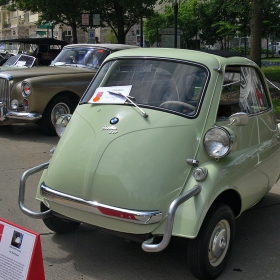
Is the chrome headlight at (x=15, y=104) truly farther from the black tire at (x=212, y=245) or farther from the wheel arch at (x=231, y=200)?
the black tire at (x=212, y=245)

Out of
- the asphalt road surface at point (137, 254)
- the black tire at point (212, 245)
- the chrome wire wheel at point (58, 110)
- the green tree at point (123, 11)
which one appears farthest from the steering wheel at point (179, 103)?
the green tree at point (123, 11)

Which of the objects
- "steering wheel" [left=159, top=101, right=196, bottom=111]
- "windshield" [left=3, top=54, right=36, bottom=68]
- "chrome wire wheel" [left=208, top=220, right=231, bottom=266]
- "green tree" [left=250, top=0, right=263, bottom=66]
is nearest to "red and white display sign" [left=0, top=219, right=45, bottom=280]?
"chrome wire wheel" [left=208, top=220, right=231, bottom=266]

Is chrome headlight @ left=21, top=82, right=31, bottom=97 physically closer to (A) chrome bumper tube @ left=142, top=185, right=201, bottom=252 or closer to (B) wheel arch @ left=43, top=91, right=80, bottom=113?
(B) wheel arch @ left=43, top=91, right=80, bottom=113

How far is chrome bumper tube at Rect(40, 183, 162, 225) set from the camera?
3.29 metres

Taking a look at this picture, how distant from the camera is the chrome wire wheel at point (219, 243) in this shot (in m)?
3.52

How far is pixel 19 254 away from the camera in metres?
2.95

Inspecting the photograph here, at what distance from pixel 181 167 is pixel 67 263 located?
131 centimetres

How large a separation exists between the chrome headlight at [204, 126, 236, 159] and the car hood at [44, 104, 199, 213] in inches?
4.1

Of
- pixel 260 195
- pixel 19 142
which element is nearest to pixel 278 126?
pixel 260 195

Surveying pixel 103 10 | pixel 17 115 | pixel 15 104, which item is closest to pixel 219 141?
pixel 17 115

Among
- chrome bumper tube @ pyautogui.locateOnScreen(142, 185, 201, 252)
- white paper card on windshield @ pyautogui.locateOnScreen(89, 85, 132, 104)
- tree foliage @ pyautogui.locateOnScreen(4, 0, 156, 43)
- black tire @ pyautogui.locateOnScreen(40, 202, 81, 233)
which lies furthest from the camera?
tree foliage @ pyautogui.locateOnScreen(4, 0, 156, 43)

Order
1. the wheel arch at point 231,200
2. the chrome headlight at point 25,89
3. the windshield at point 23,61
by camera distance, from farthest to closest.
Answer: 1. the windshield at point 23,61
2. the chrome headlight at point 25,89
3. the wheel arch at point 231,200

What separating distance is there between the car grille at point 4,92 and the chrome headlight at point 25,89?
354mm

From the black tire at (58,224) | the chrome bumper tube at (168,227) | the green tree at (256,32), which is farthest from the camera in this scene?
the green tree at (256,32)
